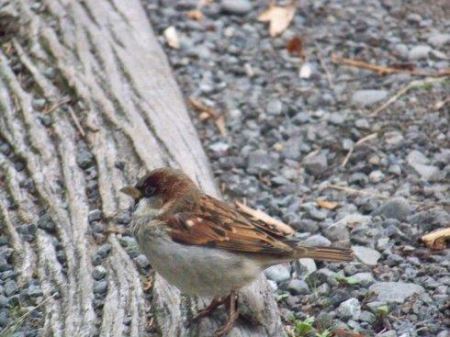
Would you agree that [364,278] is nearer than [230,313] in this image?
No

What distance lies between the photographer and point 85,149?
557 centimetres

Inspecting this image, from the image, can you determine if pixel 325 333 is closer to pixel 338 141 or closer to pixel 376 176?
pixel 376 176

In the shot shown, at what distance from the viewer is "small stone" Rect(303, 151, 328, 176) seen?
6.38m

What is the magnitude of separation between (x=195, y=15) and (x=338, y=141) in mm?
2101

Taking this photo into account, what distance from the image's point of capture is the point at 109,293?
4.61 m

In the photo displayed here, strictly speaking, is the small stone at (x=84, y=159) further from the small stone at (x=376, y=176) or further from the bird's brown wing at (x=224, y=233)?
the small stone at (x=376, y=176)

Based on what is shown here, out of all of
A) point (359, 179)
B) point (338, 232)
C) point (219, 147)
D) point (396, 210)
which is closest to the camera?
point (338, 232)

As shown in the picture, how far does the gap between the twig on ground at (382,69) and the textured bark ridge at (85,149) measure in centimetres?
149

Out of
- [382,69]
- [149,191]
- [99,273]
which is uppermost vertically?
[149,191]

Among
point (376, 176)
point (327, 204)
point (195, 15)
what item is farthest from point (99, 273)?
point (195, 15)

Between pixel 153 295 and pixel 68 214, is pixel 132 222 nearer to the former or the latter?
pixel 153 295

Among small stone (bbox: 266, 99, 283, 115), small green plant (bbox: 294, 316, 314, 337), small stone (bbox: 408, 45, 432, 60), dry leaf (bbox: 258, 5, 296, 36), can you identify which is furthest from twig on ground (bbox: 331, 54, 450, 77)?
small green plant (bbox: 294, 316, 314, 337)

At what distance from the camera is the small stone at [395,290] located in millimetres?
4898

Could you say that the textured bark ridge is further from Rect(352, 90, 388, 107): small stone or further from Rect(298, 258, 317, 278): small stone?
Rect(352, 90, 388, 107): small stone
